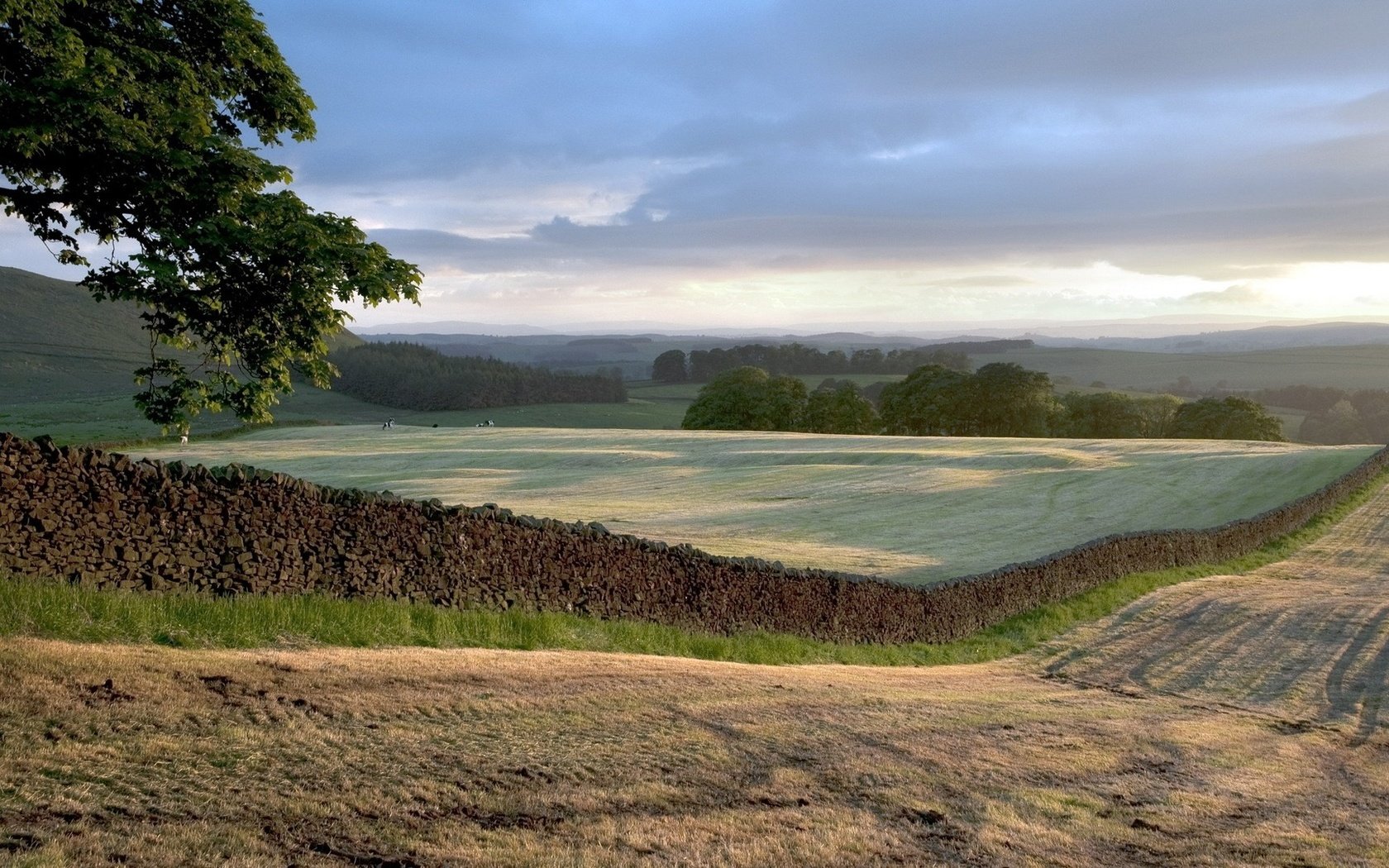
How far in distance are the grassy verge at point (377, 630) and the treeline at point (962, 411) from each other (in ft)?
232

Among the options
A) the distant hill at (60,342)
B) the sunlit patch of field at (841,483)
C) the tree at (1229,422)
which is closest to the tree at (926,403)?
the tree at (1229,422)

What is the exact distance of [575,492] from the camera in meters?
43.1

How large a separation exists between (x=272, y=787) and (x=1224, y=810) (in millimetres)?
9090

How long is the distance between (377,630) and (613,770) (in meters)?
5.51

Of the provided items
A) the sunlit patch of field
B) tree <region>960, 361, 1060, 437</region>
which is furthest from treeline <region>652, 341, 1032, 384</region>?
the sunlit patch of field

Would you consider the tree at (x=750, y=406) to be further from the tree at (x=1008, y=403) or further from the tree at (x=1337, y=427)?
the tree at (x=1337, y=427)

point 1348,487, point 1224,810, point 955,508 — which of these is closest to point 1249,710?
point 1224,810

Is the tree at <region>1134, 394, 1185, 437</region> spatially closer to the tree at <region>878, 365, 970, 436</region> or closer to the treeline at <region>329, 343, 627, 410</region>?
the tree at <region>878, 365, 970, 436</region>

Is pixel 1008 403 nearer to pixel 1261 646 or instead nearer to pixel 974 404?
pixel 974 404

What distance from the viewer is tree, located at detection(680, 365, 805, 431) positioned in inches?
3679

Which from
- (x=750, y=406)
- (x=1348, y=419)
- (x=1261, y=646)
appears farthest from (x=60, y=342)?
(x=1348, y=419)

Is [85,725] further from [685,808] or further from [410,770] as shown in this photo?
[685,808]

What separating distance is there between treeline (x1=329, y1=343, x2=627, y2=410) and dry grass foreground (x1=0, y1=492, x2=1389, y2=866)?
109 m

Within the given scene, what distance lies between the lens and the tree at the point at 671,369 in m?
168
